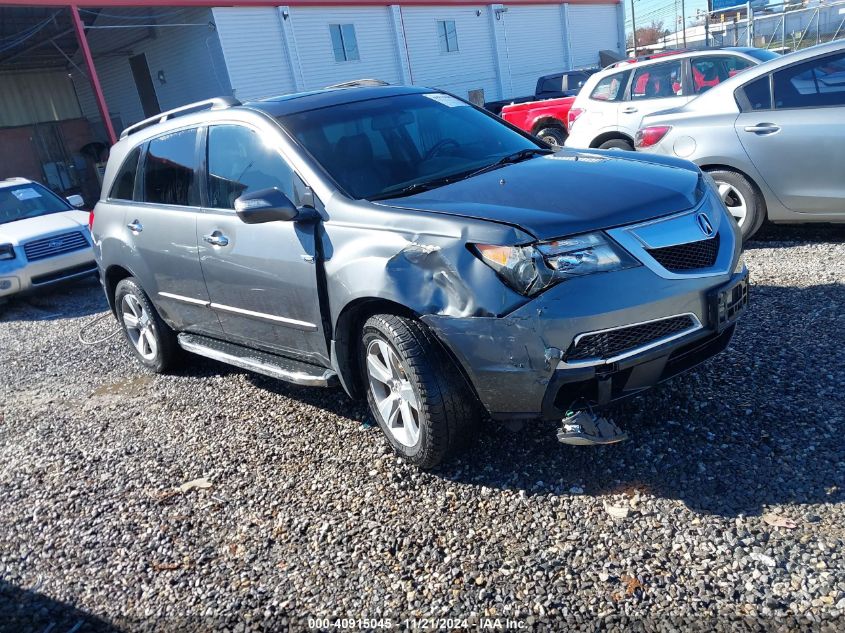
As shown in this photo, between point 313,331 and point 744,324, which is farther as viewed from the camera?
point 744,324

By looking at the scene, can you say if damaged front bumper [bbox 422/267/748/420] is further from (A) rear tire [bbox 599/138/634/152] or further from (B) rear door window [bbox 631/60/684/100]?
(B) rear door window [bbox 631/60/684/100]

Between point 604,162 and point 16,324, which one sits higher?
point 604,162

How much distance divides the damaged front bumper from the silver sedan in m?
3.27

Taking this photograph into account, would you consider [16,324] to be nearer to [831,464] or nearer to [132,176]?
[132,176]

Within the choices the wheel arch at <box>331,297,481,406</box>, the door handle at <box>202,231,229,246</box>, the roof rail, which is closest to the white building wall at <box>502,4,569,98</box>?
the roof rail

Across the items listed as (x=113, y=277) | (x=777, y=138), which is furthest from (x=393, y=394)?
(x=777, y=138)

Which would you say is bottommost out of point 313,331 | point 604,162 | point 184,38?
point 313,331

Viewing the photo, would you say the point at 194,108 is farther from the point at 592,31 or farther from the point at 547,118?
the point at 592,31

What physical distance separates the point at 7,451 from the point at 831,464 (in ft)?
15.6

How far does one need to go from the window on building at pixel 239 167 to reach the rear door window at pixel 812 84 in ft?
14.4

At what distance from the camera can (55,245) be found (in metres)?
9.19

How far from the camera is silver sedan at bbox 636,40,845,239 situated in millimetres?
5594

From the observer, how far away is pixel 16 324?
27.6 feet

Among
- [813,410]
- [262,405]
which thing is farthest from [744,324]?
[262,405]
